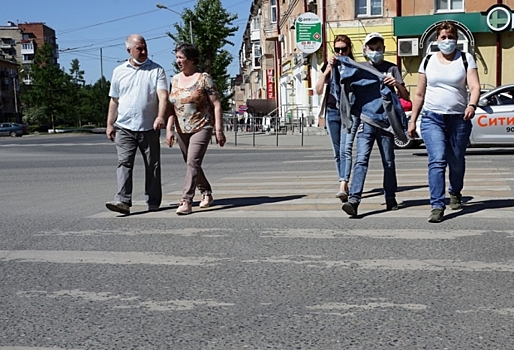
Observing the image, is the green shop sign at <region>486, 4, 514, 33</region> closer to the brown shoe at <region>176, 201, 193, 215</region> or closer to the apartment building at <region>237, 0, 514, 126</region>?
the apartment building at <region>237, 0, 514, 126</region>

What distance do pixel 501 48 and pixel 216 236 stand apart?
1100 inches

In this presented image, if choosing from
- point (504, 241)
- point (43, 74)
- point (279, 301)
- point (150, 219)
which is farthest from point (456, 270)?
point (43, 74)

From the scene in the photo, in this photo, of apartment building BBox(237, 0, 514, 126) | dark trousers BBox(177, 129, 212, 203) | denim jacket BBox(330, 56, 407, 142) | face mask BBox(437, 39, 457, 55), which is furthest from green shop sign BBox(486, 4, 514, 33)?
dark trousers BBox(177, 129, 212, 203)

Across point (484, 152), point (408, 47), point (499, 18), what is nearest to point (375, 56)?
point (484, 152)

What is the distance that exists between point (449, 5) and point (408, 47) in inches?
113

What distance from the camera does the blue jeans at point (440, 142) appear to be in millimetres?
6434

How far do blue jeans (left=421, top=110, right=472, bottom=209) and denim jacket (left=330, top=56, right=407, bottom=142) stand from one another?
11.1 inches

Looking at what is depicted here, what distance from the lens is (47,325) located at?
375cm

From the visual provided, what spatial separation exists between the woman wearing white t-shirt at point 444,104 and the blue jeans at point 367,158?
37 centimetres

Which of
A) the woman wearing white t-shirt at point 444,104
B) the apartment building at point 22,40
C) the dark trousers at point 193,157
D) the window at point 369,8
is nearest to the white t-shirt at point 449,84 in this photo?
the woman wearing white t-shirt at point 444,104

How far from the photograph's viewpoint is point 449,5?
101 feet

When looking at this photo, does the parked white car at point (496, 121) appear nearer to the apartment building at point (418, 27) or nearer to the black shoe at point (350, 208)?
the black shoe at point (350, 208)

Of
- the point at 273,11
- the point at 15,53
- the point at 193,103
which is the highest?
the point at 15,53

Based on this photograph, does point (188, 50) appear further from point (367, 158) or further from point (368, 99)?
point (367, 158)
